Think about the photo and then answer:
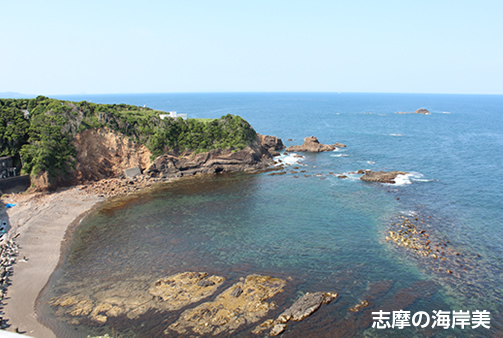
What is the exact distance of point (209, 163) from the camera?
6938 centimetres

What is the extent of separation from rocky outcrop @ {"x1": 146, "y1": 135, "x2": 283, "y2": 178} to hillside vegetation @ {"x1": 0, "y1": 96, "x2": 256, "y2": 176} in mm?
1659

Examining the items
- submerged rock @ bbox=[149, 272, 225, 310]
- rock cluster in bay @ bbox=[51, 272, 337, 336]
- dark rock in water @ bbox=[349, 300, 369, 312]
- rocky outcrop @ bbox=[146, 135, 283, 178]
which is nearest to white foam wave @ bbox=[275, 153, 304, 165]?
rocky outcrop @ bbox=[146, 135, 283, 178]

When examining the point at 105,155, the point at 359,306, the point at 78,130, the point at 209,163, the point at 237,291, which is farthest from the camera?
the point at 209,163

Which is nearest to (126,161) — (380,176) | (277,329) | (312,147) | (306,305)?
(312,147)

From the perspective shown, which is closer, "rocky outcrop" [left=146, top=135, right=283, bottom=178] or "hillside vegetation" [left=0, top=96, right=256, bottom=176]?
"hillside vegetation" [left=0, top=96, right=256, bottom=176]

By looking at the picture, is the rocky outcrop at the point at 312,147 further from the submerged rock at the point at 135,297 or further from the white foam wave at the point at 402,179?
the submerged rock at the point at 135,297

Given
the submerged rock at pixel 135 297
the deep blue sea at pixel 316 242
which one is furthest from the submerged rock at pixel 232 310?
the submerged rock at pixel 135 297

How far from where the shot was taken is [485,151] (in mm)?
85312

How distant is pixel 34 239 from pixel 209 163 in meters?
36.9

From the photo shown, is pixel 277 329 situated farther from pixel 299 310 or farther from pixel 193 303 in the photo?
pixel 193 303

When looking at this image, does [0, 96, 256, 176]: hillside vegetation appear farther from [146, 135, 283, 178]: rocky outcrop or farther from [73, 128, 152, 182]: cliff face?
[146, 135, 283, 178]: rocky outcrop

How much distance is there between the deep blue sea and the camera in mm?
26688

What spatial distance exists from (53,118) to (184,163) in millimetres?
26157

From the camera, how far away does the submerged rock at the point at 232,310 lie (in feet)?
79.5
